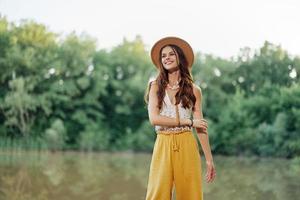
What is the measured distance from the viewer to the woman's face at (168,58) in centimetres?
252

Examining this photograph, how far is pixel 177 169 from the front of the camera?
2393 mm

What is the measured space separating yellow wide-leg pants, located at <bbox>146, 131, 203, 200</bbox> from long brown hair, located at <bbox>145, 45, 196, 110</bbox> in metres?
0.14

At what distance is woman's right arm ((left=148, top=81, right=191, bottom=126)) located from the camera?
2.43 meters

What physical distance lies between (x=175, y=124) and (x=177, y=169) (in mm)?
184

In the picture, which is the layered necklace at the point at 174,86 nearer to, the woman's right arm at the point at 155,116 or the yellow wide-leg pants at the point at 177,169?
the woman's right arm at the point at 155,116

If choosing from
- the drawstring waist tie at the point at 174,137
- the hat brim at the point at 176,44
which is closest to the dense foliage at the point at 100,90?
the hat brim at the point at 176,44

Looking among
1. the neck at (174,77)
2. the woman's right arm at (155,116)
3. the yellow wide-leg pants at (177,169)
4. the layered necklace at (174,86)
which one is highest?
the neck at (174,77)

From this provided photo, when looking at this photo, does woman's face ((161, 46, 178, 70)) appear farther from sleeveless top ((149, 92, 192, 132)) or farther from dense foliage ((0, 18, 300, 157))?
dense foliage ((0, 18, 300, 157))

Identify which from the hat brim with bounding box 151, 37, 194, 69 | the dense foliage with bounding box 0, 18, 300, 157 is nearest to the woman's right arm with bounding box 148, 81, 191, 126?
the hat brim with bounding box 151, 37, 194, 69

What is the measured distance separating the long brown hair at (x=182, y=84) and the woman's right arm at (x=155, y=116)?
2 centimetres

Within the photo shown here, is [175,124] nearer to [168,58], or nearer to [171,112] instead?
[171,112]

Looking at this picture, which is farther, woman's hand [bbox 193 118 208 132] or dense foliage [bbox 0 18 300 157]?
dense foliage [bbox 0 18 300 157]

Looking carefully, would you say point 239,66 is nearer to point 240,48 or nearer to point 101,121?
point 240,48

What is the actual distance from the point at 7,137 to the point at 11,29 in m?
4.99
